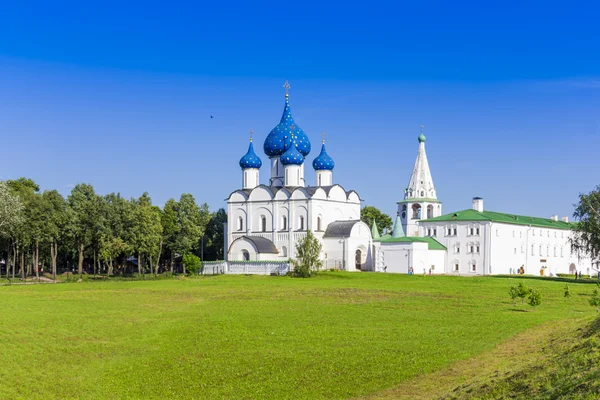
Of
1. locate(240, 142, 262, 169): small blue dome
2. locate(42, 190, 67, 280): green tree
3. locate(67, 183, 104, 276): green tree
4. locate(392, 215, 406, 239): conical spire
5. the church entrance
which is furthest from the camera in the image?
locate(240, 142, 262, 169): small blue dome

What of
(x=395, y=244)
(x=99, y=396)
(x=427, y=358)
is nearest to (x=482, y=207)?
(x=395, y=244)

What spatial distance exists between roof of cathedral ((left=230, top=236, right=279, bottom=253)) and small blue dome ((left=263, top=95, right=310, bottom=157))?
30.5 feet

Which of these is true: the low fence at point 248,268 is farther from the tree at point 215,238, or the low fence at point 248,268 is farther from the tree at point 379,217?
the tree at point 379,217

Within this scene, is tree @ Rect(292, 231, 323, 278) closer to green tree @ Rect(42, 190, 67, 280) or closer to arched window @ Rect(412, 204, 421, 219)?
green tree @ Rect(42, 190, 67, 280)

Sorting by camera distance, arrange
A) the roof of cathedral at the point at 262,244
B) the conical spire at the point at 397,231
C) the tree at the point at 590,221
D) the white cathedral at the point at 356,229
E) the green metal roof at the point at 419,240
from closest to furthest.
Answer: the tree at the point at 590,221, the green metal roof at the point at 419,240, the white cathedral at the point at 356,229, the roof of cathedral at the point at 262,244, the conical spire at the point at 397,231

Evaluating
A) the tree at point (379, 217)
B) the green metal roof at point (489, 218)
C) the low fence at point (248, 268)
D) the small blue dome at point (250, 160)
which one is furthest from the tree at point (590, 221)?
the tree at point (379, 217)

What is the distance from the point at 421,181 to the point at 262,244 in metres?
19.7

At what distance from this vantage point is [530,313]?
96.0ft

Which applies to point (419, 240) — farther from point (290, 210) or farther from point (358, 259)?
point (290, 210)

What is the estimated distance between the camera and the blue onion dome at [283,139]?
73.1m

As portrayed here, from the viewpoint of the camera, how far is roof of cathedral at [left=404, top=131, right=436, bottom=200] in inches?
3056

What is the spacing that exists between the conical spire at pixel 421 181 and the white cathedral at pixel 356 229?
104mm

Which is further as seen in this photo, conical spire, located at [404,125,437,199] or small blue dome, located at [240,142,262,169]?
conical spire, located at [404,125,437,199]

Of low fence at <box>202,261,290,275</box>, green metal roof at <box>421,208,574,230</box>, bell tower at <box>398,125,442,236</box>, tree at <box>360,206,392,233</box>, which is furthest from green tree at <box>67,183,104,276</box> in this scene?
tree at <box>360,206,392,233</box>
